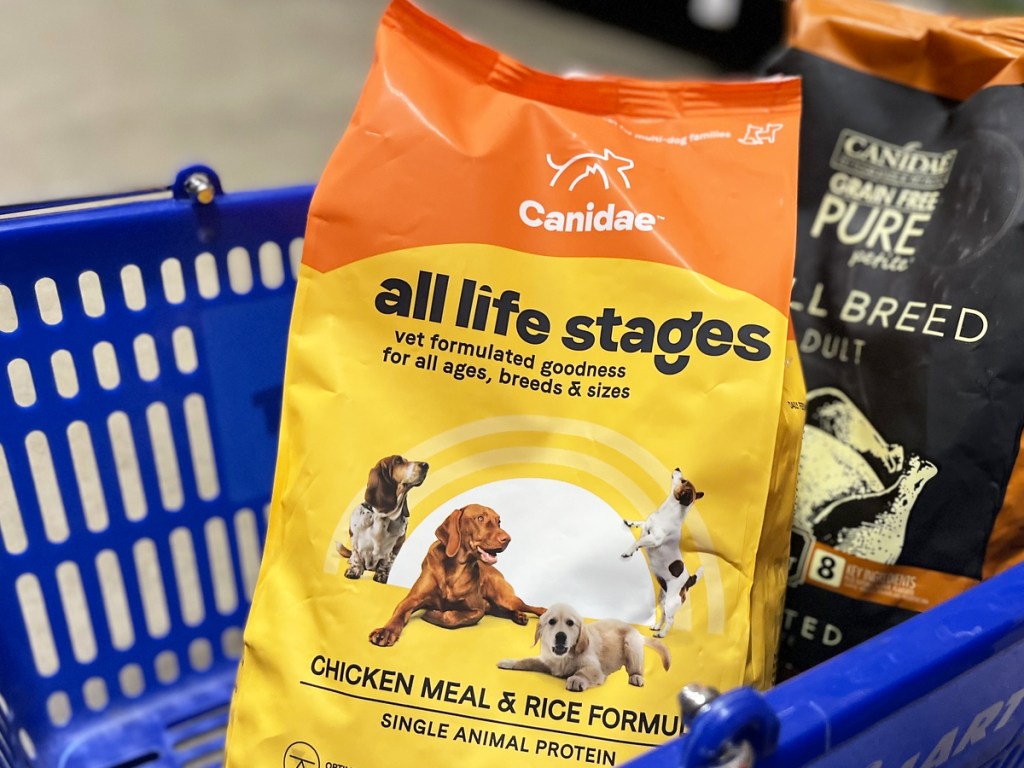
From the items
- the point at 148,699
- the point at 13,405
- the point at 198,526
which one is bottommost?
the point at 148,699

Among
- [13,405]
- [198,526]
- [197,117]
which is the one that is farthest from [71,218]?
[197,117]

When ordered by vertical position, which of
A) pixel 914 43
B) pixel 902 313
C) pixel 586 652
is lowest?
pixel 586 652

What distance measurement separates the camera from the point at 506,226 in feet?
1.82

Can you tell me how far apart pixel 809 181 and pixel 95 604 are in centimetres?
60

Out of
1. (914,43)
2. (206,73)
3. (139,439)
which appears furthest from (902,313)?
(206,73)

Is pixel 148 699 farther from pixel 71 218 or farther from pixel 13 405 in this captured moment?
pixel 71 218

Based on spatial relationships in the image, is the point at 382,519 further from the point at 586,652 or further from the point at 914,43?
the point at 914,43

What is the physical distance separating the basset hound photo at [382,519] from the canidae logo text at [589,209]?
15cm

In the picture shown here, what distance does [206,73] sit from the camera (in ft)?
6.67

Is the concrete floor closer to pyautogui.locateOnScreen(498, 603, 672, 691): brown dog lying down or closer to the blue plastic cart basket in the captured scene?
the blue plastic cart basket

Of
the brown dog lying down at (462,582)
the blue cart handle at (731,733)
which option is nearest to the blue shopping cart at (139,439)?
the brown dog lying down at (462,582)

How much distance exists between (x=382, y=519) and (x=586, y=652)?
0.42 feet

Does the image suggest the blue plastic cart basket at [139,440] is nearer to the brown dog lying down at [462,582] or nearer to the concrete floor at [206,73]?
the brown dog lying down at [462,582]

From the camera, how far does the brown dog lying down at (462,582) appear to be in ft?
1.73
